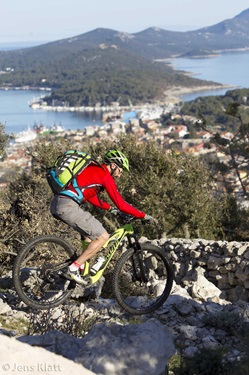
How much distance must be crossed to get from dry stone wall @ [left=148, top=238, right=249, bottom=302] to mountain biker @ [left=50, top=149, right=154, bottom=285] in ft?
9.81

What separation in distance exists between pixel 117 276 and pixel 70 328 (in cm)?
99

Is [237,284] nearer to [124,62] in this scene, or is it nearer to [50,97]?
[50,97]

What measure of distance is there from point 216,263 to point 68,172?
13.6 feet

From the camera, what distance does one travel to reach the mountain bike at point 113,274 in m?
4.95

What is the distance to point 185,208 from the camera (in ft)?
41.4

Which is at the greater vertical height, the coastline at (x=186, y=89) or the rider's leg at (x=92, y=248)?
the rider's leg at (x=92, y=248)

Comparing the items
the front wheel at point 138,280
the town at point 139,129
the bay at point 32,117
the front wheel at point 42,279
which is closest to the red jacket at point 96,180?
the front wheel at point 42,279

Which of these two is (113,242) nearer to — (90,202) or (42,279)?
(90,202)

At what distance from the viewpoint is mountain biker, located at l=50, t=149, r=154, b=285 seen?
4.77m

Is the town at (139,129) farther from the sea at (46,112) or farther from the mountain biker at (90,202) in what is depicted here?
the mountain biker at (90,202)

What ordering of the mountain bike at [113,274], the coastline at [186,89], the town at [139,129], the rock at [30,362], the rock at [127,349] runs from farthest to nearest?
the coastline at [186,89] → the town at [139,129] → the mountain bike at [113,274] → the rock at [127,349] → the rock at [30,362]

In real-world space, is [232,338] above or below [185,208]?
Result: above

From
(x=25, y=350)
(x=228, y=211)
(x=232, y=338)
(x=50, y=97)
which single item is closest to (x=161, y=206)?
(x=228, y=211)

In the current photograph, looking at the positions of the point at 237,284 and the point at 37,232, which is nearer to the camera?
the point at 237,284
